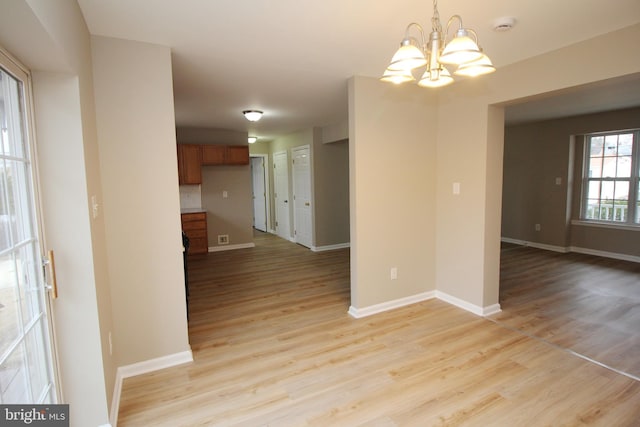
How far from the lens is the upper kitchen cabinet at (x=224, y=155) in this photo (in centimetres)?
629

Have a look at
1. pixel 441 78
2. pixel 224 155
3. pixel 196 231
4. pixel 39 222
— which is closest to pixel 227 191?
pixel 224 155

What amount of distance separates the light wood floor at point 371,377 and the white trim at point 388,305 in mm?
85

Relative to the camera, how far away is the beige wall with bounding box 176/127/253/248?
6574mm

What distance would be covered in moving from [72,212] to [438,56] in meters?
2.01

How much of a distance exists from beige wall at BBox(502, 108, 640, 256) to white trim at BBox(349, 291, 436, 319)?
3.86 meters

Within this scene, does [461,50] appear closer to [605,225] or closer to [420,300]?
[420,300]


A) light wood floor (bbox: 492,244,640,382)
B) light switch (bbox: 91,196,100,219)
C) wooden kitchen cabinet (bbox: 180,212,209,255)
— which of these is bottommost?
light wood floor (bbox: 492,244,640,382)

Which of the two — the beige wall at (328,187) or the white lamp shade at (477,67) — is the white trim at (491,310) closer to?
the white lamp shade at (477,67)

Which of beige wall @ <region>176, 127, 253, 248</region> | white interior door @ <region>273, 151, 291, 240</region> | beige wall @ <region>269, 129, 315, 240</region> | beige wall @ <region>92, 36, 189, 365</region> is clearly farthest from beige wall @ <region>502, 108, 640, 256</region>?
beige wall @ <region>92, 36, 189, 365</region>

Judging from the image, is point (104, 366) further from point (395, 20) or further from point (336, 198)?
point (336, 198)

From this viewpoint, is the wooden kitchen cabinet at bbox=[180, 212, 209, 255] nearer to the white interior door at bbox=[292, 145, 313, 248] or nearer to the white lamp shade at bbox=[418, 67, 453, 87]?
the white interior door at bbox=[292, 145, 313, 248]

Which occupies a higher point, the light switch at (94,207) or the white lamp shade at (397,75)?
the white lamp shade at (397,75)

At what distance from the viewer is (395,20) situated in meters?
2.15

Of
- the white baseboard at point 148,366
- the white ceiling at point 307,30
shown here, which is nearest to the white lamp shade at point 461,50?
the white ceiling at point 307,30
